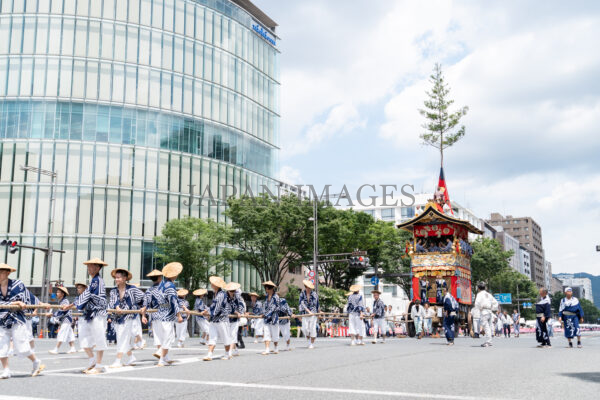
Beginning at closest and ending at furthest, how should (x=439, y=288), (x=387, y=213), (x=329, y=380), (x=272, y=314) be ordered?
(x=329, y=380), (x=272, y=314), (x=439, y=288), (x=387, y=213)

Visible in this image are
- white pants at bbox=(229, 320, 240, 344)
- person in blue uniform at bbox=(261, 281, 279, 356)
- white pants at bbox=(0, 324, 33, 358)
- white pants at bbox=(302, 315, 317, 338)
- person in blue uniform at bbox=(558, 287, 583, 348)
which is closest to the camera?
white pants at bbox=(0, 324, 33, 358)

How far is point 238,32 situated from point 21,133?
2128 centimetres

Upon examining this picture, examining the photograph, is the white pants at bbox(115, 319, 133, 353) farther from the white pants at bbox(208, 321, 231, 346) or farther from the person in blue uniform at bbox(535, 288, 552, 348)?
the person in blue uniform at bbox(535, 288, 552, 348)

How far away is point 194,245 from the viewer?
35688 millimetres

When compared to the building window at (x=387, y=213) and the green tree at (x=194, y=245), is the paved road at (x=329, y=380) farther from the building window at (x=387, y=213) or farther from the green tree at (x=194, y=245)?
the building window at (x=387, y=213)

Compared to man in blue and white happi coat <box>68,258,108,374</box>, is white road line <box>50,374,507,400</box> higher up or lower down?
lower down

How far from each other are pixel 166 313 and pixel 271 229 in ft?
76.4

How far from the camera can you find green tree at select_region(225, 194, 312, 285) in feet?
115

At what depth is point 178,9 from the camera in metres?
49.0

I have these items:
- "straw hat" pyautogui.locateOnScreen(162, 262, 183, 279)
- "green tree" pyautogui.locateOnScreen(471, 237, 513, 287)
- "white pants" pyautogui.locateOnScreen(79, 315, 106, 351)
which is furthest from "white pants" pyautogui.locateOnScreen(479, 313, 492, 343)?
"green tree" pyautogui.locateOnScreen(471, 237, 513, 287)

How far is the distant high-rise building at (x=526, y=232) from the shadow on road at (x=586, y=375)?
14548cm

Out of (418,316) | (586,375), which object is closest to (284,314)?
(586,375)

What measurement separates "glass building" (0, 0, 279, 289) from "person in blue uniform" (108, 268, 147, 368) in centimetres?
3151

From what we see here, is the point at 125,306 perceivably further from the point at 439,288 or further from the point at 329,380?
the point at 439,288
